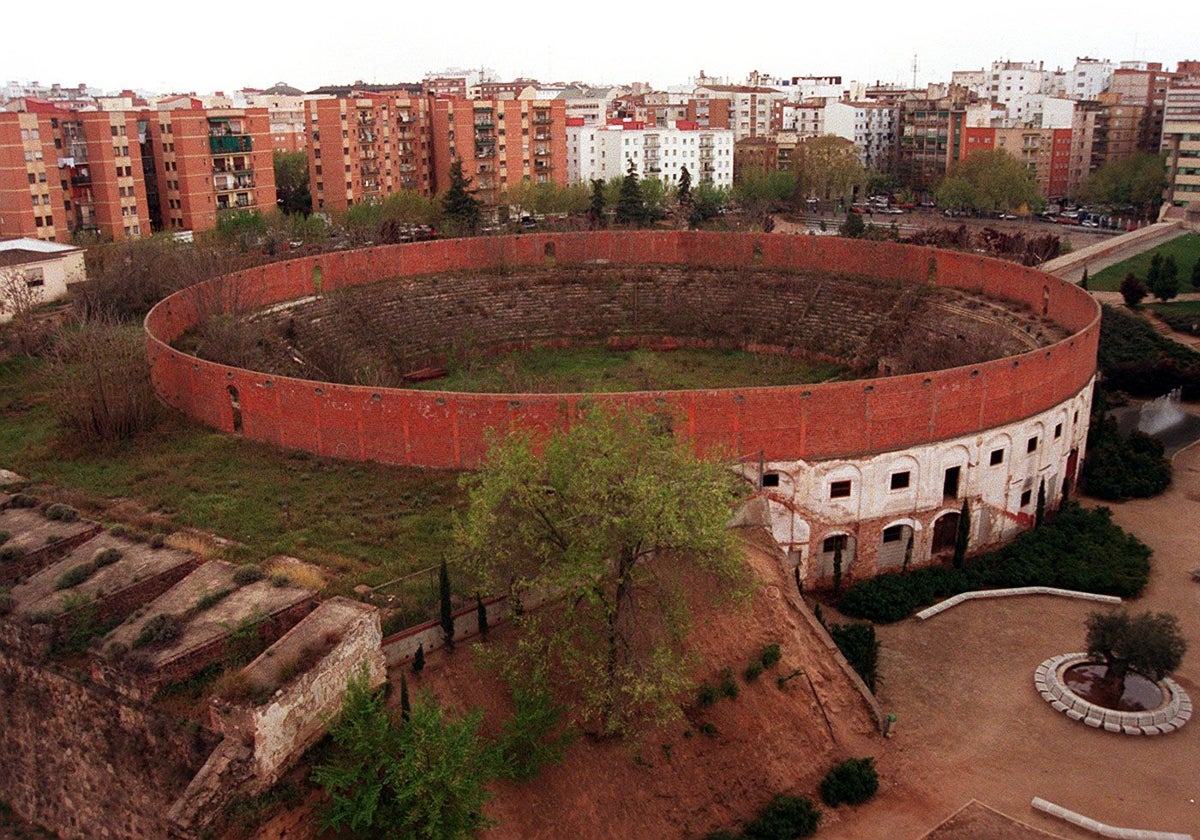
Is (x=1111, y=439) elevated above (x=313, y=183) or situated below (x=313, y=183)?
below

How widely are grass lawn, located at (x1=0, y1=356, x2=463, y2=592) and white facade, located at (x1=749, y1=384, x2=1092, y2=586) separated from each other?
7.94m

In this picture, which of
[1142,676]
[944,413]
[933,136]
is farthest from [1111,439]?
[933,136]

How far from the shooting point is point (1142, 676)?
2064 cm

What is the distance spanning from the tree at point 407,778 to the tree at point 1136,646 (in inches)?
479

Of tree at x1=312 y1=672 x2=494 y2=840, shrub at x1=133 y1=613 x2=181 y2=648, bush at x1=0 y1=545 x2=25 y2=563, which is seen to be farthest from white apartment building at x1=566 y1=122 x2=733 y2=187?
tree at x1=312 y1=672 x2=494 y2=840

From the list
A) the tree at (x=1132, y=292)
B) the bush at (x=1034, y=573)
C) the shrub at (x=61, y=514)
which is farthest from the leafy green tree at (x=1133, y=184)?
the shrub at (x=61, y=514)

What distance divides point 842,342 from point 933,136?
210 feet

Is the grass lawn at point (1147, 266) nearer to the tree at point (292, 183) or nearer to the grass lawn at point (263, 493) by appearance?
the grass lawn at point (263, 493)

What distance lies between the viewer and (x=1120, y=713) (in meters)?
19.5

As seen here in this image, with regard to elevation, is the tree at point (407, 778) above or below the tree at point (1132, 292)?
below

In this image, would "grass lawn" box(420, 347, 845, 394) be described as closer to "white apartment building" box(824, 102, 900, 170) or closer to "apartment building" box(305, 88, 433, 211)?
"apartment building" box(305, 88, 433, 211)

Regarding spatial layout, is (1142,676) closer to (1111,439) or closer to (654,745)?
(654,745)

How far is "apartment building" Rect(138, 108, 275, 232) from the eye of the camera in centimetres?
6200

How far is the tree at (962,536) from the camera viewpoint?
2612cm
